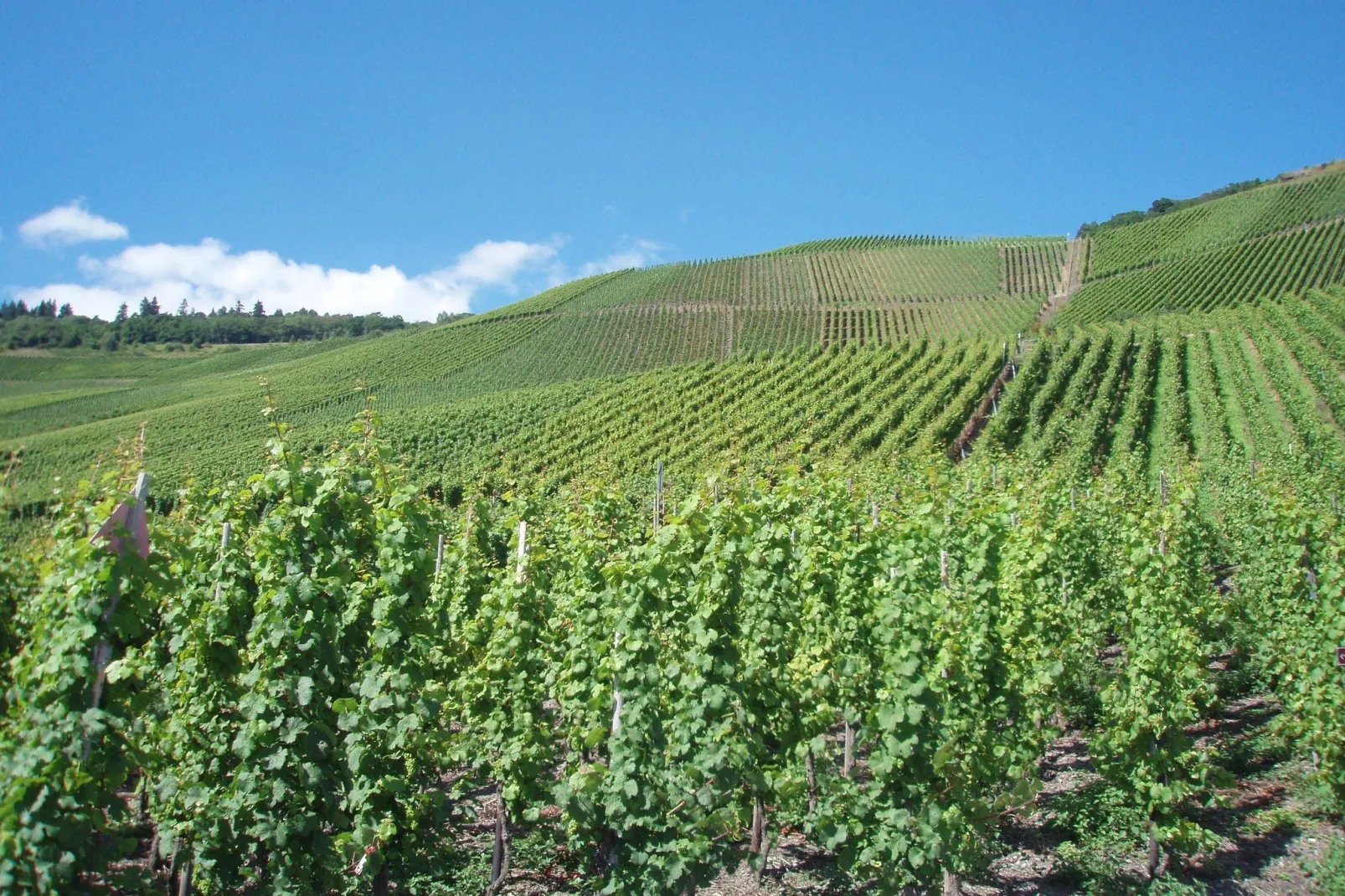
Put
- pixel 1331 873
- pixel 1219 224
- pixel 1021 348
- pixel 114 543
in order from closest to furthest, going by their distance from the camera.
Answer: pixel 114 543
pixel 1331 873
pixel 1021 348
pixel 1219 224

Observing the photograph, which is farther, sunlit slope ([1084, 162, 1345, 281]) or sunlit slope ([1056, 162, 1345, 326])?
sunlit slope ([1084, 162, 1345, 281])

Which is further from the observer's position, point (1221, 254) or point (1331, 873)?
point (1221, 254)

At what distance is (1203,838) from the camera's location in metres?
6.60

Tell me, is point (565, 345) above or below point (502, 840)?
above

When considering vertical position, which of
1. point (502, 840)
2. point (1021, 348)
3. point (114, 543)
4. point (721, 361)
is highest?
point (1021, 348)

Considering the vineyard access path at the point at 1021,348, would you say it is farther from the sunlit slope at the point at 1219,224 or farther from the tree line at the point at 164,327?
the tree line at the point at 164,327

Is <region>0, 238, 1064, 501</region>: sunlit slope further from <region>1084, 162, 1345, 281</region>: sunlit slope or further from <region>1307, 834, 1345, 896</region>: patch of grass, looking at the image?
<region>1307, 834, 1345, 896</region>: patch of grass

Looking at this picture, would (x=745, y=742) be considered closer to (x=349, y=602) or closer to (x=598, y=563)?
(x=598, y=563)

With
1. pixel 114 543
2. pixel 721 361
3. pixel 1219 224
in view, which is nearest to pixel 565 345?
pixel 721 361

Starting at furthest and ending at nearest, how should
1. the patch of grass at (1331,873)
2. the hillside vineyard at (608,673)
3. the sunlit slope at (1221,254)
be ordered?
the sunlit slope at (1221,254), the patch of grass at (1331,873), the hillside vineyard at (608,673)

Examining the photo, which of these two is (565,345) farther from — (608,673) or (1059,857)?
(608,673)

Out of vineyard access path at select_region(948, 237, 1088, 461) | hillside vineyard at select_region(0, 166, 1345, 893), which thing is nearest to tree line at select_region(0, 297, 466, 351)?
vineyard access path at select_region(948, 237, 1088, 461)

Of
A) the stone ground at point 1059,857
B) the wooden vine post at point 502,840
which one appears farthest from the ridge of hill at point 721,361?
the wooden vine post at point 502,840

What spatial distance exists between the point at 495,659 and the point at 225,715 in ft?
6.61
